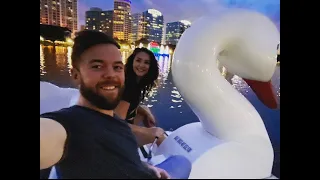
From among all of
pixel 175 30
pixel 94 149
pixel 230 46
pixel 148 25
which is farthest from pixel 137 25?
pixel 94 149

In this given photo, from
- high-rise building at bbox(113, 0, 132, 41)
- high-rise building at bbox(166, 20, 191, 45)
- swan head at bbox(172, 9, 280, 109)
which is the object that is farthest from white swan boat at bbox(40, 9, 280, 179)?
high-rise building at bbox(113, 0, 132, 41)

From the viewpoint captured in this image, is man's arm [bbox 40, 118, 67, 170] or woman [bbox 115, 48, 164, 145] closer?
man's arm [bbox 40, 118, 67, 170]

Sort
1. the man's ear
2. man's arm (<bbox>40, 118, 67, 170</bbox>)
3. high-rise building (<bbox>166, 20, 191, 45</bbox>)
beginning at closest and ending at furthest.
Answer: man's arm (<bbox>40, 118, 67, 170</bbox>) < the man's ear < high-rise building (<bbox>166, 20, 191, 45</bbox>)

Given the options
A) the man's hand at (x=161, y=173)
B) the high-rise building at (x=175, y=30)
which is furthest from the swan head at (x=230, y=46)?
the man's hand at (x=161, y=173)

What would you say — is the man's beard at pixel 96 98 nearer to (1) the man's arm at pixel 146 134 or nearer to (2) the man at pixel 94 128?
(2) the man at pixel 94 128

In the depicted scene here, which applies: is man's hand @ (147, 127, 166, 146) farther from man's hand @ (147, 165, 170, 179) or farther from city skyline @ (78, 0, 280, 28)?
city skyline @ (78, 0, 280, 28)
